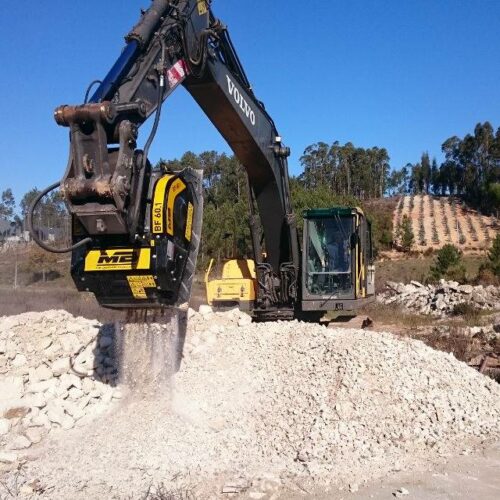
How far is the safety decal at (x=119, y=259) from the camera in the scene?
532cm

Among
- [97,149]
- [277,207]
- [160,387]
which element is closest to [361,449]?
[160,387]

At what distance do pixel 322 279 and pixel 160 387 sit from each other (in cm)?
366

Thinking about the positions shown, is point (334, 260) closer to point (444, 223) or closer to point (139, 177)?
point (139, 177)

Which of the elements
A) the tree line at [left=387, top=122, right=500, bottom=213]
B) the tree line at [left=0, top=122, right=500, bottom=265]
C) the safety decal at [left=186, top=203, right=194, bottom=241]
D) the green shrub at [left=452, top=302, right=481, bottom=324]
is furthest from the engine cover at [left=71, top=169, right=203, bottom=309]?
the tree line at [left=387, top=122, right=500, bottom=213]

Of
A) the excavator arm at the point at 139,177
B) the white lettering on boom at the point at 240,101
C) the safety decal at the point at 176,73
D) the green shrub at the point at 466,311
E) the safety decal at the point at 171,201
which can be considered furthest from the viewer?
the green shrub at the point at 466,311

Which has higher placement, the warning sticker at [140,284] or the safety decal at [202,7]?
the safety decal at [202,7]

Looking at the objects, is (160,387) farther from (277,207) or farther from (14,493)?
(277,207)

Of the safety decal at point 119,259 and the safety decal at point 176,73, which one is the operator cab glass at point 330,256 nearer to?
the safety decal at point 176,73

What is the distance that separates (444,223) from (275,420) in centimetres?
6130

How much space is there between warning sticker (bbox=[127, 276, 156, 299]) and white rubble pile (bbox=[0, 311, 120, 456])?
2768mm

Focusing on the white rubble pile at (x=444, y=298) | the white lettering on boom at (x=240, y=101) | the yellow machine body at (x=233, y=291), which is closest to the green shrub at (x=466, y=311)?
the white rubble pile at (x=444, y=298)

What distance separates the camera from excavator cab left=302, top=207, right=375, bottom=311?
1019 centimetres

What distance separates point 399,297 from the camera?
23438mm

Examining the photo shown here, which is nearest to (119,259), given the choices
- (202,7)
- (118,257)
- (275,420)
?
(118,257)
